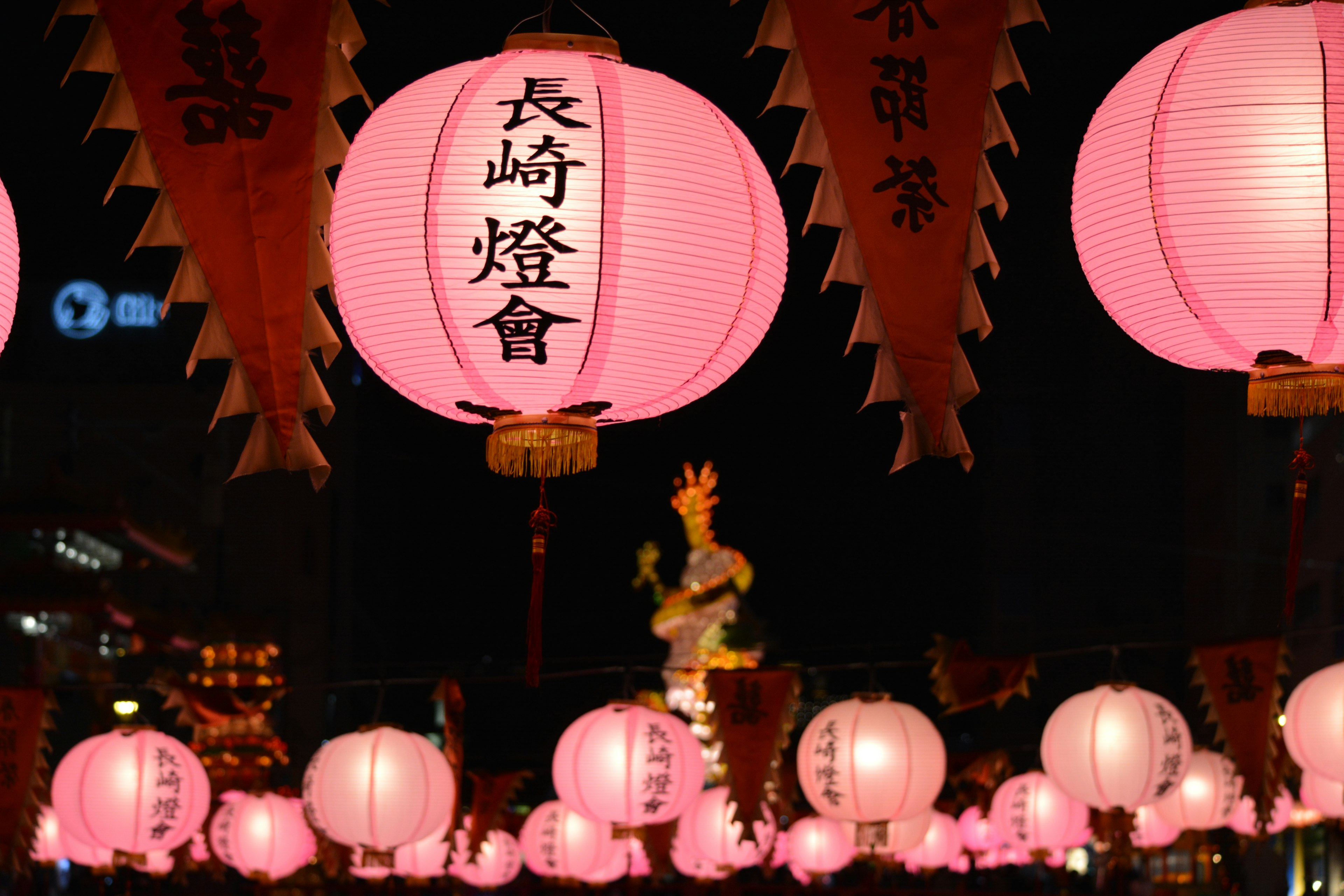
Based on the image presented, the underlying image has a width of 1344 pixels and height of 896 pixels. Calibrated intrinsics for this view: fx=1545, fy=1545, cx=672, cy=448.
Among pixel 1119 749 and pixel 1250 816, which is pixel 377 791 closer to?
pixel 1119 749

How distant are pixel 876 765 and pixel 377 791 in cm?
258

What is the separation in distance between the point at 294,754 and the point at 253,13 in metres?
19.8

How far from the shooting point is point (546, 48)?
3383 mm

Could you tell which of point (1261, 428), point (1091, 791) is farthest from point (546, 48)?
point (1261, 428)

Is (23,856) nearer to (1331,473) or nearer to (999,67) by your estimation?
(999,67)

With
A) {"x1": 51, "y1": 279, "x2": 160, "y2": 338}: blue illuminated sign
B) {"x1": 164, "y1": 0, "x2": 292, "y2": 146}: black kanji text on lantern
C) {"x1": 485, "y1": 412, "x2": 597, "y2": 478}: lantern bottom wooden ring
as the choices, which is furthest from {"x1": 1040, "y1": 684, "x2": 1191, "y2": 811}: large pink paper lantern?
{"x1": 51, "y1": 279, "x2": 160, "y2": 338}: blue illuminated sign

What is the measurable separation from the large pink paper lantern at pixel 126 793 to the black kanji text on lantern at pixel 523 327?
597 cm

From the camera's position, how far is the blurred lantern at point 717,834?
1088 cm

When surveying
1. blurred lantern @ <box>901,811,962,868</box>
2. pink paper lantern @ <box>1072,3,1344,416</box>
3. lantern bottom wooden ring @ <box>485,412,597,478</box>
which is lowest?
blurred lantern @ <box>901,811,962,868</box>

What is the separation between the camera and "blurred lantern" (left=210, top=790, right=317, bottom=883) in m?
10.2

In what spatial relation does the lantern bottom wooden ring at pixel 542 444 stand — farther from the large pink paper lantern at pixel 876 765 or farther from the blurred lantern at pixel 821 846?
the blurred lantern at pixel 821 846

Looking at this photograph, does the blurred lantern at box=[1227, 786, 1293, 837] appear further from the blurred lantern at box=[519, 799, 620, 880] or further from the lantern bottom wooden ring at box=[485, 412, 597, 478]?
the lantern bottom wooden ring at box=[485, 412, 597, 478]

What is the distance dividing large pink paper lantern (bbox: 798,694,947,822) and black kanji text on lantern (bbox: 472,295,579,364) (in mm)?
5132

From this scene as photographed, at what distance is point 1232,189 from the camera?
10.3 ft
